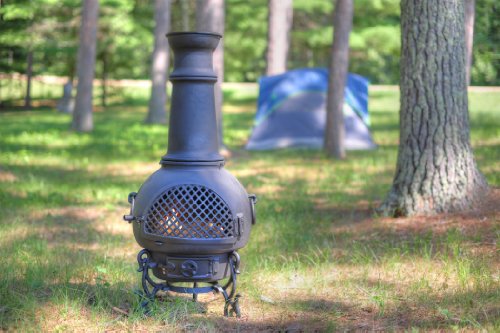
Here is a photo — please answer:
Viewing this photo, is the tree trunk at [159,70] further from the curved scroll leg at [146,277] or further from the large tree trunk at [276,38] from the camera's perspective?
the curved scroll leg at [146,277]

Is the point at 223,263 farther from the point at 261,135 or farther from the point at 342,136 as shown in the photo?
the point at 261,135

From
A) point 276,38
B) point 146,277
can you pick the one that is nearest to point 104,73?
point 276,38

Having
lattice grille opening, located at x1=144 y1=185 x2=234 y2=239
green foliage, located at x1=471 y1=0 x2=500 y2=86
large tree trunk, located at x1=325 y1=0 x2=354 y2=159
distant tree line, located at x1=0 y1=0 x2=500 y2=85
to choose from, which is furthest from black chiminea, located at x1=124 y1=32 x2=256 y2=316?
distant tree line, located at x1=0 y1=0 x2=500 y2=85

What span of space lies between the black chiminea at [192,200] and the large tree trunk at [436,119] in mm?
2591

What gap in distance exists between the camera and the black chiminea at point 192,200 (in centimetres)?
388

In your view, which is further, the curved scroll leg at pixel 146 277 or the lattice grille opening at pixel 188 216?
the curved scroll leg at pixel 146 277

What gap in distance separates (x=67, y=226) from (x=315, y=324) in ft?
11.9

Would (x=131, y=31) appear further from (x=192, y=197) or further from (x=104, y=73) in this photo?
(x=192, y=197)

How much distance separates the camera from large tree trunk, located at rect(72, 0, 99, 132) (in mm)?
15867

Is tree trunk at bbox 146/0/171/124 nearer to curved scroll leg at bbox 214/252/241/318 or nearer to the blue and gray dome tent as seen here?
the blue and gray dome tent

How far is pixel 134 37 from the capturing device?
2675 centimetres

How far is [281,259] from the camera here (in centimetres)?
561

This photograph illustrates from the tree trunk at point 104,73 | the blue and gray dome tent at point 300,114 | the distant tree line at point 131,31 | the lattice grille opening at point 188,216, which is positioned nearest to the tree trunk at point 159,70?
the distant tree line at point 131,31

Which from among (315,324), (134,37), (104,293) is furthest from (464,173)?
(134,37)
